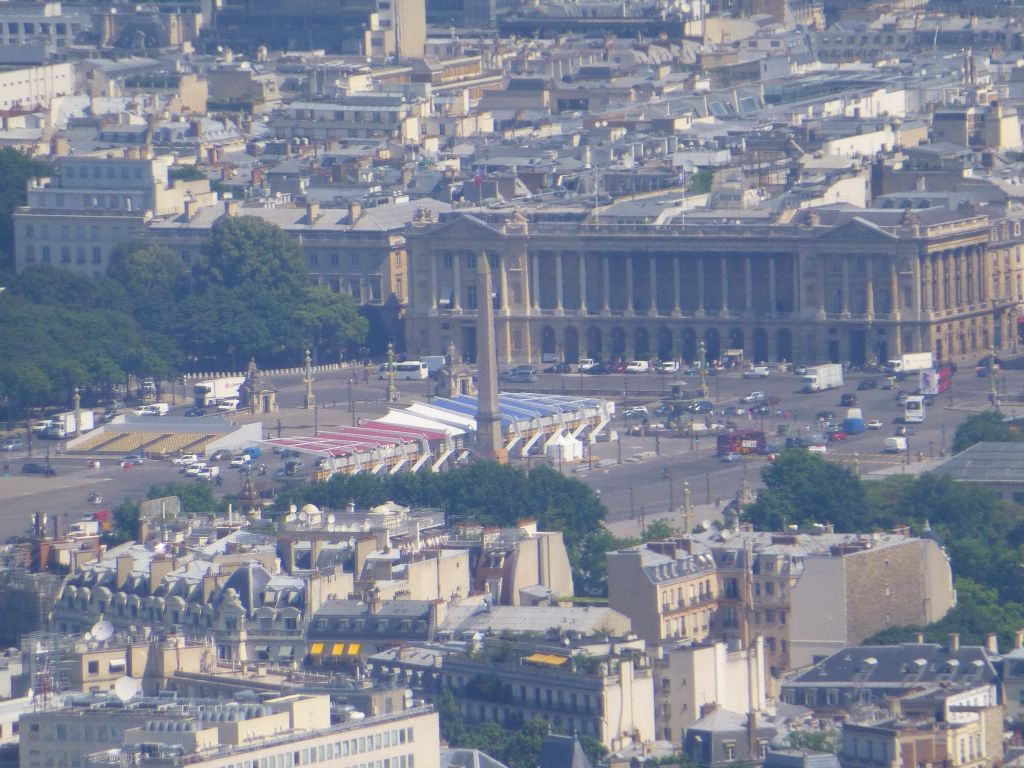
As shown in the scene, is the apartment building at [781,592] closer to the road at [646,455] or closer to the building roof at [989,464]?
the road at [646,455]

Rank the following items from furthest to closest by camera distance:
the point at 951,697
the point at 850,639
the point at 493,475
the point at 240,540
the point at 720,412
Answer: the point at 720,412, the point at 493,475, the point at 240,540, the point at 850,639, the point at 951,697

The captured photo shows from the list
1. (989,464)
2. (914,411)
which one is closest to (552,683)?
(989,464)

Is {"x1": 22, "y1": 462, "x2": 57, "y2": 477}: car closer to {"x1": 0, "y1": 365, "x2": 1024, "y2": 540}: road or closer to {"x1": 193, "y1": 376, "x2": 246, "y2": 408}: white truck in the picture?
{"x1": 0, "y1": 365, "x2": 1024, "y2": 540}: road

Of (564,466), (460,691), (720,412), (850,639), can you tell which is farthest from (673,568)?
(720,412)

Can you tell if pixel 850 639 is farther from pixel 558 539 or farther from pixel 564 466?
pixel 564 466

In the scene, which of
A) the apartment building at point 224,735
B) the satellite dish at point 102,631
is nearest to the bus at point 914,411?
the satellite dish at point 102,631

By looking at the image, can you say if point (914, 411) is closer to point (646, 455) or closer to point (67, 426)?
point (646, 455)

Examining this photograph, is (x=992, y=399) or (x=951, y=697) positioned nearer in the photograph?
(x=951, y=697)
